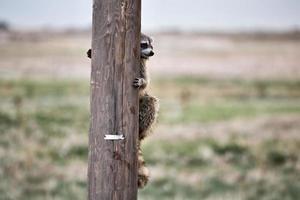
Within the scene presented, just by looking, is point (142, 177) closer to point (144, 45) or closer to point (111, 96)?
point (111, 96)

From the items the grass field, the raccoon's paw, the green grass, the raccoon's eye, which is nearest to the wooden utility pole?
A: the raccoon's paw

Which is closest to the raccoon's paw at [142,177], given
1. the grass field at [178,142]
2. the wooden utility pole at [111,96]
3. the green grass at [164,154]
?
the wooden utility pole at [111,96]

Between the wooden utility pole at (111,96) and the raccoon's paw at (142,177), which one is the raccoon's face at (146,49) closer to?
the wooden utility pole at (111,96)

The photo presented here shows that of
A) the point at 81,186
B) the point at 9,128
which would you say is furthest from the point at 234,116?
the point at 81,186

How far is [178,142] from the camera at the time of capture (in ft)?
55.5

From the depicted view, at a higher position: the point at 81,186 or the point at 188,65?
the point at 188,65

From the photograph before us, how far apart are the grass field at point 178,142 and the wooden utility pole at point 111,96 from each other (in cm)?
284

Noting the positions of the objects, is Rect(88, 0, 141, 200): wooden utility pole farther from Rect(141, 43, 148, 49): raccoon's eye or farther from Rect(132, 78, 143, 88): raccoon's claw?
Rect(141, 43, 148, 49): raccoon's eye

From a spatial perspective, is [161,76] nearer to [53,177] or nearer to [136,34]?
[53,177]

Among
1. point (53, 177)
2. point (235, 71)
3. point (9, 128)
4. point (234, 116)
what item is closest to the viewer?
point (53, 177)

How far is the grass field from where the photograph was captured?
438 inches

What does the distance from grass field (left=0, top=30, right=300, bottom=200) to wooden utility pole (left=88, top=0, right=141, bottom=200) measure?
9.32ft

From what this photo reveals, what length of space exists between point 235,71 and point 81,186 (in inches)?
1046

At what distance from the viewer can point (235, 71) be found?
36500 millimetres
